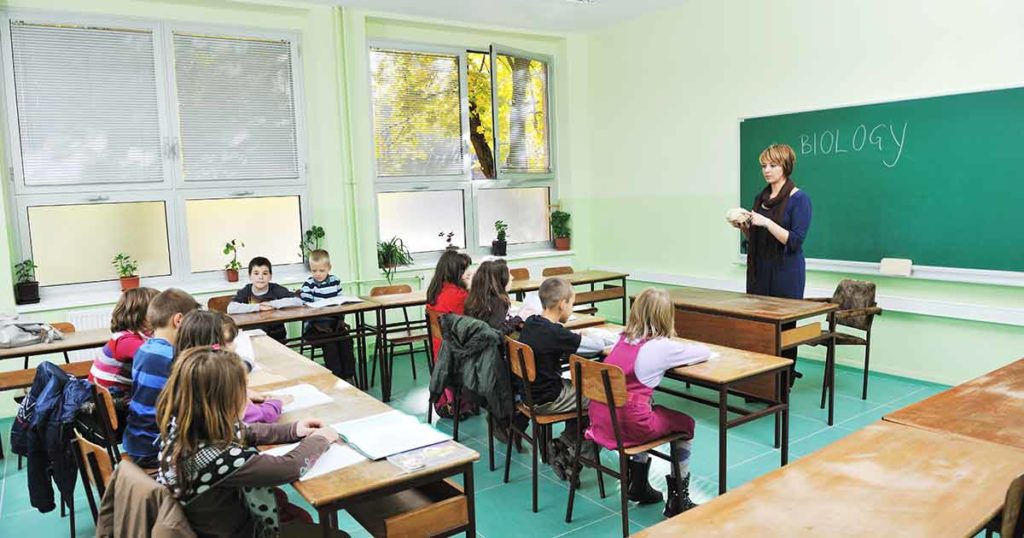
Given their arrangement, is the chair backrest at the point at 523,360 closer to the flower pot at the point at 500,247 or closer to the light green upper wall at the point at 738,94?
the light green upper wall at the point at 738,94

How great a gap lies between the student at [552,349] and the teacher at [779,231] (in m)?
1.69

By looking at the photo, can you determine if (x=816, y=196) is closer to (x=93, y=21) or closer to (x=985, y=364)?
(x=985, y=364)

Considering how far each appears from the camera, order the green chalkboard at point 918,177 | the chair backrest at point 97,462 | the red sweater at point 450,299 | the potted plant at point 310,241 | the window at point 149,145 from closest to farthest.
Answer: the chair backrest at point 97,462 → the red sweater at point 450,299 → the green chalkboard at point 918,177 → the window at point 149,145 → the potted plant at point 310,241

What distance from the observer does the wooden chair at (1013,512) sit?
56.5 inches

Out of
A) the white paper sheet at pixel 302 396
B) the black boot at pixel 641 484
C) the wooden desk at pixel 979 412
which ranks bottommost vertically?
the black boot at pixel 641 484

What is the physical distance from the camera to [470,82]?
720 cm

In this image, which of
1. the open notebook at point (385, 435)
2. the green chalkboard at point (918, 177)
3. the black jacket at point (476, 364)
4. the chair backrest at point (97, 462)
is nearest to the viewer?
the open notebook at point (385, 435)

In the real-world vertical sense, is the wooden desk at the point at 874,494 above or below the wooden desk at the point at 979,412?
below

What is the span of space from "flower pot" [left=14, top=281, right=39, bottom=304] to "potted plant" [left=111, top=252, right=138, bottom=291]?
58cm

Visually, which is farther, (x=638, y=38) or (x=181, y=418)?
(x=638, y=38)

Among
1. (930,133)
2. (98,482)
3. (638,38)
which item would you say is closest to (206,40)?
(638,38)

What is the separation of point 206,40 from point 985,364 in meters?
6.36

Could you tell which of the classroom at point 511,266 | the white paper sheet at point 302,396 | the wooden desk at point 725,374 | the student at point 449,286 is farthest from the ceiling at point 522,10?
the white paper sheet at point 302,396

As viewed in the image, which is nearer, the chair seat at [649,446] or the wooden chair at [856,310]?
the chair seat at [649,446]
